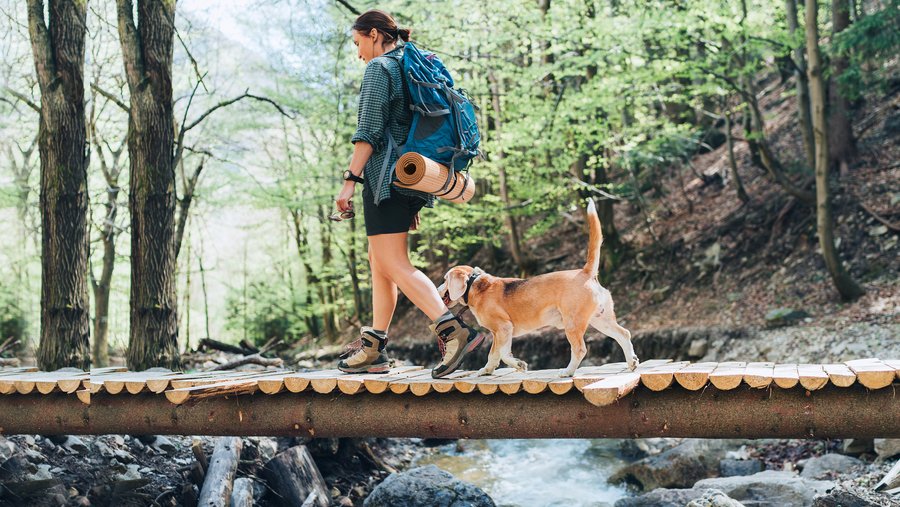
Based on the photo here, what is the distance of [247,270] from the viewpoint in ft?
90.7

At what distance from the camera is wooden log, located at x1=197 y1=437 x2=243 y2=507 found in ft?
18.3

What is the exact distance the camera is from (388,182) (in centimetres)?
423

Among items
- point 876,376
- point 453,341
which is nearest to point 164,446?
point 453,341

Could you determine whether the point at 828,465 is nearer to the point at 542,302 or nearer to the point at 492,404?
the point at 542,302

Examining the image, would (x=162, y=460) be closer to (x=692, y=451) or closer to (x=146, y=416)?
(x=146, y=416)

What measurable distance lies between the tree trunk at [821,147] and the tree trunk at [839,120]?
3.06m

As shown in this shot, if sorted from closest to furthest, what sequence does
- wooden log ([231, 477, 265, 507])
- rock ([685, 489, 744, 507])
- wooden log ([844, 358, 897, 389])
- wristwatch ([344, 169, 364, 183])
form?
wooden log ([844, 358, 897, 389]), wristwatch ([344, 169, 364, 183]), rock ([685, 489, 744, 507]), wooden log ([231, 477, 265, 507])

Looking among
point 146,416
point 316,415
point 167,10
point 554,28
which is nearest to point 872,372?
point 316,415

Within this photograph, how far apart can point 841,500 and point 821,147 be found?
20.5 ft

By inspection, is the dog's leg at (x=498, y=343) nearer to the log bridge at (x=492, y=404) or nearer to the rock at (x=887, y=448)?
the log bridge at (x=492, y=404)

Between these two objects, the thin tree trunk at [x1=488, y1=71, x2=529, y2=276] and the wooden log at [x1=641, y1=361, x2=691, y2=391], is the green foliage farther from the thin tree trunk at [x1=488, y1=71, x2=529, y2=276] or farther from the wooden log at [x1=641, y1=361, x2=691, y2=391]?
the wooden log at [x1=641, y1=361, x2=691, y2=391]

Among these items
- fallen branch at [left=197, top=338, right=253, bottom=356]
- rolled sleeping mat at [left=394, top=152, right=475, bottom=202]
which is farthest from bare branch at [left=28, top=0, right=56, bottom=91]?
fallen branch at [left=197, top=338, right=253, bottom=356]

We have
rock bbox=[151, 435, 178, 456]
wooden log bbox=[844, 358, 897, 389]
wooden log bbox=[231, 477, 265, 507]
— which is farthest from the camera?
rock bbox=[151, 435, 178, 456]

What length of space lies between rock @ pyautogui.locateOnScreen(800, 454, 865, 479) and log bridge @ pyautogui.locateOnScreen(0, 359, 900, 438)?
3152 millimetres
